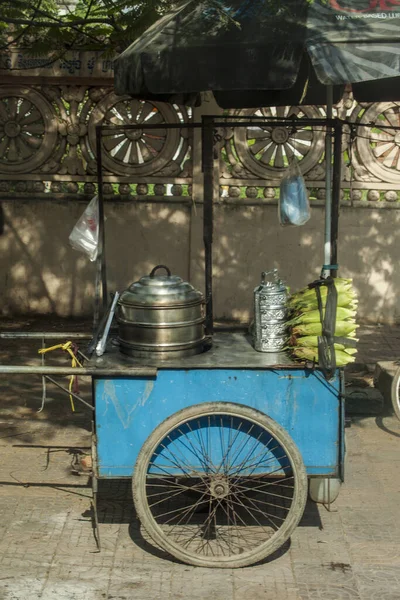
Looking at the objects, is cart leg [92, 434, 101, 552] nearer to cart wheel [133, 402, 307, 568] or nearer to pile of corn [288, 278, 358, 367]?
cart wheel [133, 402, 307, 568]

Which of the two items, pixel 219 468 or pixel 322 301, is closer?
pixel 219 468

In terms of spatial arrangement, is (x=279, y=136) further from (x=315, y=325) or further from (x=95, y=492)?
(x=95, y=492)

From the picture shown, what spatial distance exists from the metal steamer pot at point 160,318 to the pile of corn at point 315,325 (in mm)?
505

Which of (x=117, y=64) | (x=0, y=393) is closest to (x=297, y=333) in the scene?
(x=117, y=64)

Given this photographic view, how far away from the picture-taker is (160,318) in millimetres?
4305

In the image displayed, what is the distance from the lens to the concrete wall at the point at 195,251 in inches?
353

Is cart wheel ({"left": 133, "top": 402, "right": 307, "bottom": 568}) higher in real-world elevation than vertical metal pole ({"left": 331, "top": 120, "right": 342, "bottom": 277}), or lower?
lower

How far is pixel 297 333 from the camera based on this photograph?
14.3 ft

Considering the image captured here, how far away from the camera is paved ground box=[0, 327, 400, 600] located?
3.99 metres

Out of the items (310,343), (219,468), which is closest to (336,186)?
(310,343)

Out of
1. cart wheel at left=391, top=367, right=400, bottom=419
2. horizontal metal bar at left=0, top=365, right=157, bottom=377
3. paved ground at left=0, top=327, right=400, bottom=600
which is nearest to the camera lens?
paved ground at left=0, top=327, right=400, bottom=600

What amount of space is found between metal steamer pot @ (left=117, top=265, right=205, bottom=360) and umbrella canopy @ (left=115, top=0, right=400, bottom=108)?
39.2 inches

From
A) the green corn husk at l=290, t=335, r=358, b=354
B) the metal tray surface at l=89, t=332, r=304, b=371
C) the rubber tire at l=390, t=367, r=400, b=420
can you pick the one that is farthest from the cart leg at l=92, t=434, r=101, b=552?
the rubber tire at l=390, t=367, r=400, b=420

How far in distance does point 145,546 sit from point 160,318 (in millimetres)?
1171
